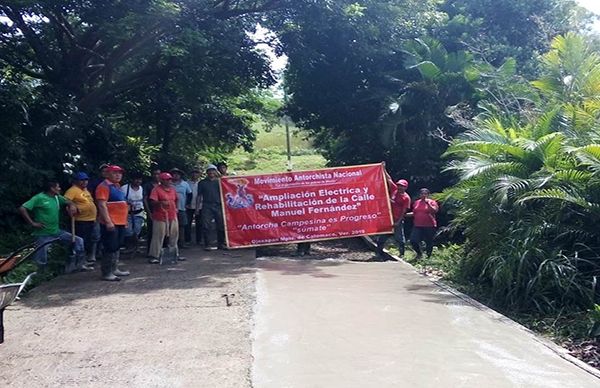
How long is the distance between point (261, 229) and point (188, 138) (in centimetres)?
1278

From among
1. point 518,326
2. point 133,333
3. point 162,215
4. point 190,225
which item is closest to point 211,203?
point 190,225

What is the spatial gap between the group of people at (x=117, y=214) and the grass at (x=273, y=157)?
16.2m

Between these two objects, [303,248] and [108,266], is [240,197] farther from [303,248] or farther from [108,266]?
[108,266]

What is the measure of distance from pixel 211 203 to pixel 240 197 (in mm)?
534

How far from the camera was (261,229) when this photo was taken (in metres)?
12.7

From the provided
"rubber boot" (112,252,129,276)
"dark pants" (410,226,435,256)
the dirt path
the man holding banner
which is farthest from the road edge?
"rubber boot" (112,252,129,276)

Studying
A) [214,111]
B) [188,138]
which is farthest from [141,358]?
[188,138]

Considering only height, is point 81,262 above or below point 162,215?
below

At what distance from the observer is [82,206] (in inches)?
393

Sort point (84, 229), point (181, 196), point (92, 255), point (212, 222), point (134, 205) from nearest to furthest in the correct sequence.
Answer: point (84, 229) → point (92, 255) → point (134, 205) → point (181, 196) → point (212, 222)

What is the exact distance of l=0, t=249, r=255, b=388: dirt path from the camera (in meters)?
→ 5.30

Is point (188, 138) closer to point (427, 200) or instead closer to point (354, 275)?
point (427, 200)

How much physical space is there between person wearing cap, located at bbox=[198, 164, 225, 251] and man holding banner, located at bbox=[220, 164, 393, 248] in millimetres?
144

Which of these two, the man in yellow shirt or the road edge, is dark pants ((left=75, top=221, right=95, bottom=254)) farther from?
the road edge
